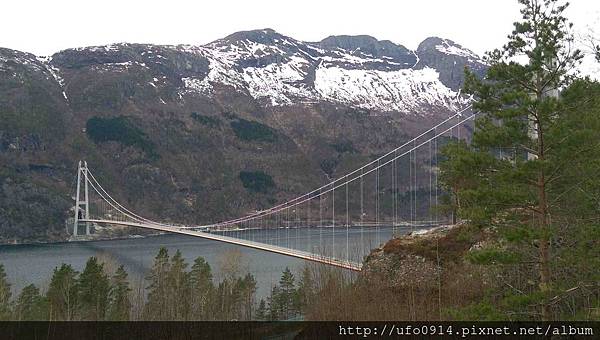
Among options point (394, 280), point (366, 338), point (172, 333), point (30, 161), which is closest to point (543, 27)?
point (366, 338)

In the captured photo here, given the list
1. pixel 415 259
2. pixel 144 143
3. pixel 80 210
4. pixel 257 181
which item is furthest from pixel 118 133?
pixel 415 259

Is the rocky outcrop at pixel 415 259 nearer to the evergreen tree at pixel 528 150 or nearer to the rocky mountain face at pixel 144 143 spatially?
the evergreen tree at pixel 528 150

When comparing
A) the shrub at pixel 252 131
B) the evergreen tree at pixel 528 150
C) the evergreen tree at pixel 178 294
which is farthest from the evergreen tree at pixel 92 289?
the shrub at pixel 252 131

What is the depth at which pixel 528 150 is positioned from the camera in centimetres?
895

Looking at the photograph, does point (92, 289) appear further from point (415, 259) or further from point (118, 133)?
point (118, 133)

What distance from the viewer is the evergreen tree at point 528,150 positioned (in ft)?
27.5

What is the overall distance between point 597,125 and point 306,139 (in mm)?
178442

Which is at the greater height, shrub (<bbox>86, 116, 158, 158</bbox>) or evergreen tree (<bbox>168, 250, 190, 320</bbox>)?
shrub (<bbox>86, 116, 158, 158</bbox>)

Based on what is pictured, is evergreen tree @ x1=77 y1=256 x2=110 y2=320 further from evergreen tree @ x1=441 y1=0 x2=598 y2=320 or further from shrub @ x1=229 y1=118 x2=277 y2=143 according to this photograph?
shrub @ x1=229 y1=118 x2=277 y2=143

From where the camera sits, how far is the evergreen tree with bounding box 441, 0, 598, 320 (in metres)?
8.39

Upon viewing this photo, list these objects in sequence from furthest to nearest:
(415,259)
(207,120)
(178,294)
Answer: (207,120) < (178,294) < (415,259)

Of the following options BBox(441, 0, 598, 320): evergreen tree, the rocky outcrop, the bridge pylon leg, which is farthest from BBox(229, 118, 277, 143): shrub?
BBox(441, 0, 598, 320): evergreen tree

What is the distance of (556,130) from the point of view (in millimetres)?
8203

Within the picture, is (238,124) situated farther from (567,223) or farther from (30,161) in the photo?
(567,223)
